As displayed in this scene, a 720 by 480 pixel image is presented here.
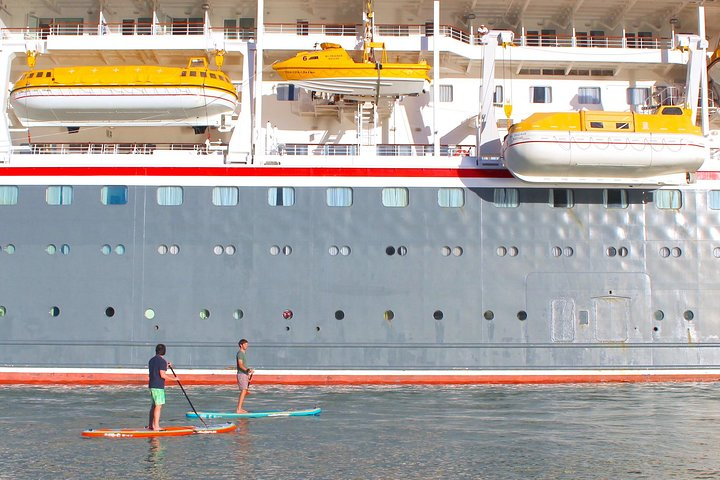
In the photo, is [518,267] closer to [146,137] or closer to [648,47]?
[648,47]

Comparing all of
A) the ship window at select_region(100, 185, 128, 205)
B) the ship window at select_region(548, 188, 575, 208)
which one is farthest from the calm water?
the ship window at select_region(100, 185, 128, 205)

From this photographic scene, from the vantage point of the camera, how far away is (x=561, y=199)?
18.0 metres

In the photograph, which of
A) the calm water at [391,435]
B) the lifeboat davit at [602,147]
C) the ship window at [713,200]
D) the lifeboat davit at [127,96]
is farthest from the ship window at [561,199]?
the lifeboat davit at [127,96]

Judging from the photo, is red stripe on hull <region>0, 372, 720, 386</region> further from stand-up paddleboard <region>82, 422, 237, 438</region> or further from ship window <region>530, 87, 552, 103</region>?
ship window <region>530, 87, 552, 103</region>

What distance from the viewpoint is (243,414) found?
1302 centimetres

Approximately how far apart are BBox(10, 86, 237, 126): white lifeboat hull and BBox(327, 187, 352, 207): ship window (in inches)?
128

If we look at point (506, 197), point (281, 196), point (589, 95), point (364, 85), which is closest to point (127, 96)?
point (281, 196)

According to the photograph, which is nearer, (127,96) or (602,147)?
(602,147)

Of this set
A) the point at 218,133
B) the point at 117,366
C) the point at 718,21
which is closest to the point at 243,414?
the point at 117,366

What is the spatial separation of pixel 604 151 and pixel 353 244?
5478 millimetres

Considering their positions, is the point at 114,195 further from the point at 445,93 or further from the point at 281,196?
the point at 445,93

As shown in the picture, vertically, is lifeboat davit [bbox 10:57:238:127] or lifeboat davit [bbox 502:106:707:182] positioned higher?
lifeboat davit [bbox 10:57:238:127]

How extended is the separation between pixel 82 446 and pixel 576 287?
1081cm

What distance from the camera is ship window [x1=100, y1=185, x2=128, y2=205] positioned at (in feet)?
59.1
